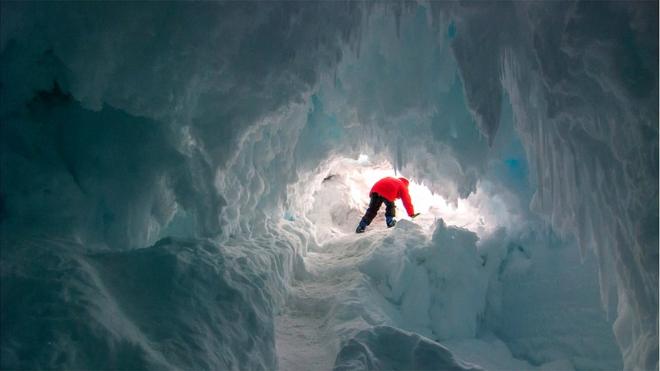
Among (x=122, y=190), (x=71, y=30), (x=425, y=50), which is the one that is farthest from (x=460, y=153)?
(x=71, y=30)

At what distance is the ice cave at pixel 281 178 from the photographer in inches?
120

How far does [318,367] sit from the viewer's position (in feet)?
14.0

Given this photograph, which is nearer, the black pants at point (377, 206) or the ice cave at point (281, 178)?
the ice cave at point (281, 178)

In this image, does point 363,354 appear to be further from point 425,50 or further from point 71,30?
point 425,50

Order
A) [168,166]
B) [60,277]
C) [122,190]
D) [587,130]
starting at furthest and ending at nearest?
[168,166], [122,190], [587,130], [60,277]

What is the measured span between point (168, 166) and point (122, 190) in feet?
1.62

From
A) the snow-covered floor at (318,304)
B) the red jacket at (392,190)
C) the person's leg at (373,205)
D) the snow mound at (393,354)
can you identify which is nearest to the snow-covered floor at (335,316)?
the snow-covered floor at (318,304)

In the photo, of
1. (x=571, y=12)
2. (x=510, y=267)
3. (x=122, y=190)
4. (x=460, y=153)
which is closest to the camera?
(x=571, y=12)

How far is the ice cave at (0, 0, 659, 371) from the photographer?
10.00 feet

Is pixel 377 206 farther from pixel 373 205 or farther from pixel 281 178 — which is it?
pixel 281 178

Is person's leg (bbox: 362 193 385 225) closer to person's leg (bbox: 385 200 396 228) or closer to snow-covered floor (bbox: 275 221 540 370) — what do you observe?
person's leg (bbox: 385 200 396 228)

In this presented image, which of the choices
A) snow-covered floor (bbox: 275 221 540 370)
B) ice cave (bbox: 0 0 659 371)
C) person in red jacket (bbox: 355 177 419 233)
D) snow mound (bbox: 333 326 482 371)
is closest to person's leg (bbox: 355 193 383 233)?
person in red jacket (bbox: 355 177 419 233)

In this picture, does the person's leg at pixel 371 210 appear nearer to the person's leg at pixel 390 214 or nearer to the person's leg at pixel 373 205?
the person's leg at pixel 373 205

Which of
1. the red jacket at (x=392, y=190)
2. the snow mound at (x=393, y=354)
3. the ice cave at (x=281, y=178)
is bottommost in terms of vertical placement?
the snow mound at (x=393, y=354)
